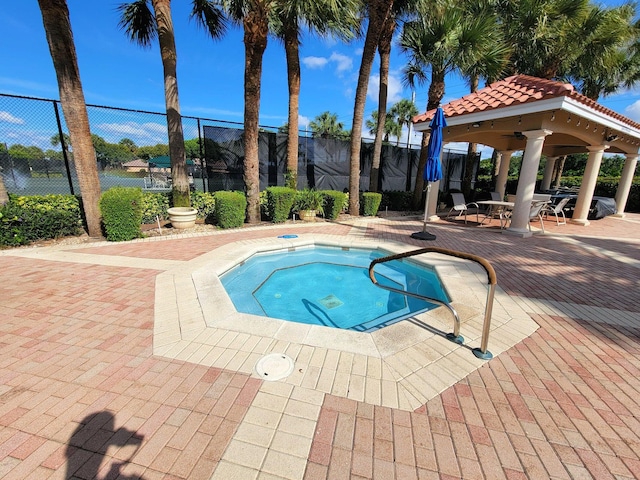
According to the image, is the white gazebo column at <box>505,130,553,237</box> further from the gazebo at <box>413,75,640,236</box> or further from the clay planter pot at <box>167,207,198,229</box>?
the clay planter pot at <box>167,207,198,229</box>

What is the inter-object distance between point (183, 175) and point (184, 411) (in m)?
7.26

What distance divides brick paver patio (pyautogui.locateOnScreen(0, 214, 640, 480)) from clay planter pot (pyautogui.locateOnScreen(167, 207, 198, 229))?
4.31 metres

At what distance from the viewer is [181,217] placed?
762 cm

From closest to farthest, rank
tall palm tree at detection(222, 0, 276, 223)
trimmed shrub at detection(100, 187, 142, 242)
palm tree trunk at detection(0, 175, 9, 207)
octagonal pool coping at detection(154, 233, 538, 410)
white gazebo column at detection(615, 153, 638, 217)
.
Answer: octagonal pool coping at detection(154, 233, 538, 410) < palm tree trunk at detection(0, 175, 9, 207) < trimmed shrub at detection(100, 187, 142, 242) < tall palm tree at detection(222, 0, 276, 223) < white gazebo column at detection(615, 153, 638, 217)

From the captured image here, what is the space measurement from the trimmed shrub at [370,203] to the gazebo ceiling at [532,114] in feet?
8.98

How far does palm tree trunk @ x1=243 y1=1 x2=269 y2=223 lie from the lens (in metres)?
7.01

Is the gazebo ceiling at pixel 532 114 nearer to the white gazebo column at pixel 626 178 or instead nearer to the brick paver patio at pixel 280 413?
the white gazebo column at pixel 626 178

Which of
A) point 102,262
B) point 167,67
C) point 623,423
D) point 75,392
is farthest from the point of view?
point 167,67

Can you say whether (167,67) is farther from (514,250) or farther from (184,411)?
(514,250)

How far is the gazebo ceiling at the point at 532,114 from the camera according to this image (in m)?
6.61

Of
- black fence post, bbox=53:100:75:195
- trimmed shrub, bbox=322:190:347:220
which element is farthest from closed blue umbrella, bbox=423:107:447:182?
black fence post, bbox=53:100:75:195

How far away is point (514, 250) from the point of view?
6414mm

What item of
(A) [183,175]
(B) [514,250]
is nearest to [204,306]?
(A) [183,175]

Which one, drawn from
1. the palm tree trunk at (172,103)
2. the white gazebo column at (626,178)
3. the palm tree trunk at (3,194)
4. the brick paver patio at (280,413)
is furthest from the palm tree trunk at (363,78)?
the white gazebo column at (626,178)
